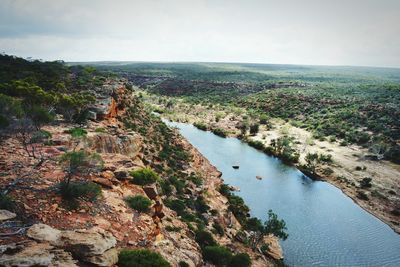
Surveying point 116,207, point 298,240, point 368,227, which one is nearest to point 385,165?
point 368,227

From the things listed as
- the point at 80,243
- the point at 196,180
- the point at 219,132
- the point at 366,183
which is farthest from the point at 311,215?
the point at 219,132

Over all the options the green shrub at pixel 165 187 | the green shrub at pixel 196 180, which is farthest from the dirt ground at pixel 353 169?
the green shrub at pixel 165 187

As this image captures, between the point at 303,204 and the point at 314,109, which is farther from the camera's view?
the point at 314,109

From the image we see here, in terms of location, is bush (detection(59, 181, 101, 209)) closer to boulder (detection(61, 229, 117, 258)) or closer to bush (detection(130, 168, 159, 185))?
boulder (detection(61, 229, 117, 258))

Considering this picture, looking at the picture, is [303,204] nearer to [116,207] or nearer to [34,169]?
[116,207]

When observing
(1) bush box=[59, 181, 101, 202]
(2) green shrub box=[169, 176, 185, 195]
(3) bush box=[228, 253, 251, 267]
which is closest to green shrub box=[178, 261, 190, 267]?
(1) bush box=[59, 181, 101, 202]

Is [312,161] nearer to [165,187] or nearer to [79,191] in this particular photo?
[165,187]
